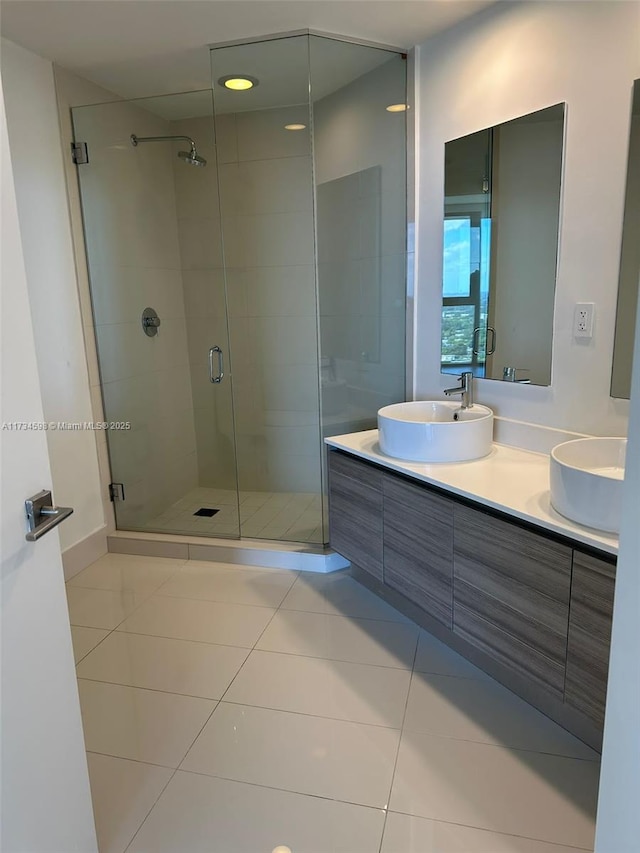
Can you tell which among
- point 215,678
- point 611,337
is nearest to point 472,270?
point 611,337

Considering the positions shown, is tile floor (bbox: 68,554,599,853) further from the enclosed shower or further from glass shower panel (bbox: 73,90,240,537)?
glass shower panel (bbox: 73,90,240,537)

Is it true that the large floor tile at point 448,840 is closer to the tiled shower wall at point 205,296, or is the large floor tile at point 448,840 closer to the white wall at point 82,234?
the white wall at point 82,234

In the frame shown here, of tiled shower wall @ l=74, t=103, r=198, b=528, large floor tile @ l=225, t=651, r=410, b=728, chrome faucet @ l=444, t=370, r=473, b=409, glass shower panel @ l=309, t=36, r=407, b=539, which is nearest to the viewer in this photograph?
large floor tile @ l=225, t=651, r=410, b=728

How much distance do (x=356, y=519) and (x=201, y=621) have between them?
817 millimetres

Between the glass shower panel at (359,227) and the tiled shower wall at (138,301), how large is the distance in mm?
1208

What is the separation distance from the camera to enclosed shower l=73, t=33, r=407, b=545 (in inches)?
106

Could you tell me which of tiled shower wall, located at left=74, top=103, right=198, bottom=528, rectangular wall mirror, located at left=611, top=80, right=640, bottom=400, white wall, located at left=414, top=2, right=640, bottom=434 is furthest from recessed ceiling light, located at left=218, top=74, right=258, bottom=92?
rectangular wall mirror, located at left=611, top=80, right=640, bottom=400

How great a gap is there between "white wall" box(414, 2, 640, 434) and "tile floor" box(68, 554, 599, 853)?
1.07 m

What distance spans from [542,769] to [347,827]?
23.6 inches

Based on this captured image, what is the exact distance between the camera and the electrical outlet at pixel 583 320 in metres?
1.98

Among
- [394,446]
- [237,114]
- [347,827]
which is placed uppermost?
[237,114]

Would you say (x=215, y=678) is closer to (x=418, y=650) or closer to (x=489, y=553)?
(x=418, y=650)

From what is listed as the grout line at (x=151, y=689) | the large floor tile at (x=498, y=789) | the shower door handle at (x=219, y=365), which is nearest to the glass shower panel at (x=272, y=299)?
the shower door handle at (x=219, y=365)

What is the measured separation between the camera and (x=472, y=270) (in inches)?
94.8
